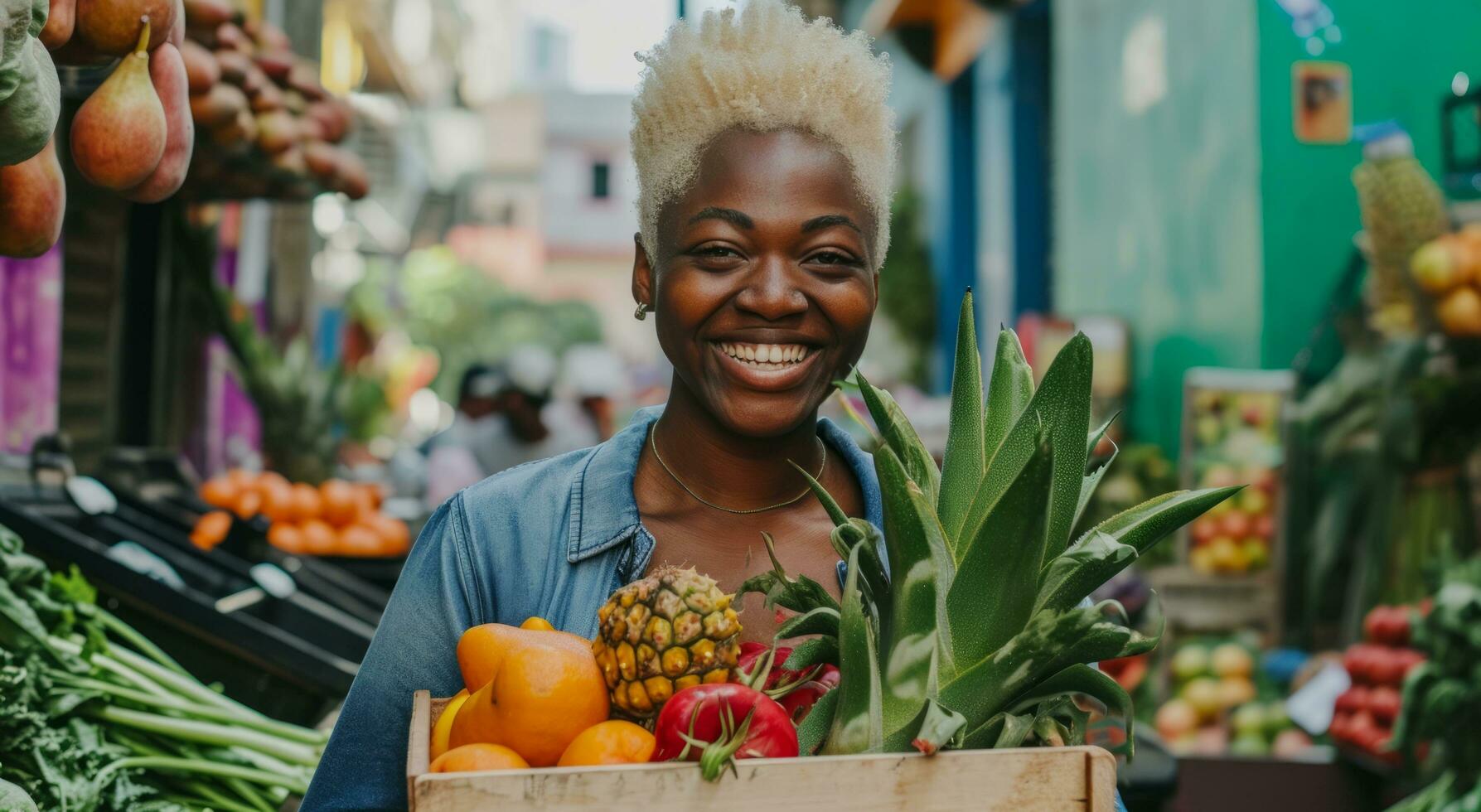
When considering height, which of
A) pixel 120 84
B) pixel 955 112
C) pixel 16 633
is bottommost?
pixel 16 633

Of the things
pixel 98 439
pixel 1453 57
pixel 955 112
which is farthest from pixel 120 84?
pixel 955 112

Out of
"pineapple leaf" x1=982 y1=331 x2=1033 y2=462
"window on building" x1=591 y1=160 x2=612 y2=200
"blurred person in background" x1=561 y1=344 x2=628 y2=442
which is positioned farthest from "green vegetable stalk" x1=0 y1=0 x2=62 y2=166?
"window on building" x1=591 y1=160 x2=612 y2=200

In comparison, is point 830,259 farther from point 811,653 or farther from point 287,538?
point 287,538

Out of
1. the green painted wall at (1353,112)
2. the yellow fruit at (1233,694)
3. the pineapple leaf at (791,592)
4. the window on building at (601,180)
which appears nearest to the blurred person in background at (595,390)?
the green painted wall at (1353,112)

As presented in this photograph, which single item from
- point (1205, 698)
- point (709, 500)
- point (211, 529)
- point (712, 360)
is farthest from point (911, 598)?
point (1205, 698)

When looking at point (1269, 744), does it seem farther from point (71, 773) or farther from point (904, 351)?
point (904, 351)

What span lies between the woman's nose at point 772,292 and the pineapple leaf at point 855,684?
20.2 inches

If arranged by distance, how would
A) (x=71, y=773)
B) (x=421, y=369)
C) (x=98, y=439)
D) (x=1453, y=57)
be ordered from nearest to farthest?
(x=71, y=773)
(x=98, y=439)
(x=1453, y=57)
(x=421, y=369)

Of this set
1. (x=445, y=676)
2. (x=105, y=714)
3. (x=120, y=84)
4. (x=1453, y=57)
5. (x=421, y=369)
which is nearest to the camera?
(x=445, y=676)

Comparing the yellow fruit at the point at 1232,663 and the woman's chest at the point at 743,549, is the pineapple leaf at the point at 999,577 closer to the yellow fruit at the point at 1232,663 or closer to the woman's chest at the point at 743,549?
the woman's chest at the point at 743,549

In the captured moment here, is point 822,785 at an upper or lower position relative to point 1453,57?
lower

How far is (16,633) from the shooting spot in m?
2.55

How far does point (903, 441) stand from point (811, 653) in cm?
29

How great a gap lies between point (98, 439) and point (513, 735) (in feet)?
17.6
